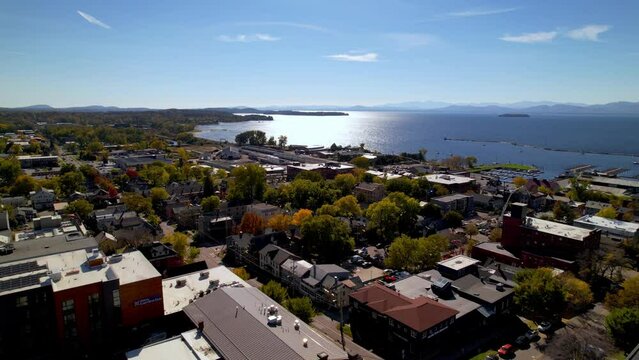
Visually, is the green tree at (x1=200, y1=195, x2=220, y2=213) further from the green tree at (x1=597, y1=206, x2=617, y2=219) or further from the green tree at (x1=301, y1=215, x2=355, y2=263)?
the green tree at (x1=597, y1=206, x2=617, y2=219)

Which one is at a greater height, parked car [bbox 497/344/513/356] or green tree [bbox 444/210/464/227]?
green tree [bbox 444/210/464/227]

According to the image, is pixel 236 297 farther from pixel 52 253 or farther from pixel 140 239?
pixel 140 239

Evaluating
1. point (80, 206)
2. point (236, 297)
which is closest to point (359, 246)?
point (236, 297)

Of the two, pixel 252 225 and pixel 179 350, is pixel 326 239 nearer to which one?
pixel 252 225

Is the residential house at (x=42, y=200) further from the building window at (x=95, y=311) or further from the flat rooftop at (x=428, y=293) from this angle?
the flat rooftop at (x=428, y=293)

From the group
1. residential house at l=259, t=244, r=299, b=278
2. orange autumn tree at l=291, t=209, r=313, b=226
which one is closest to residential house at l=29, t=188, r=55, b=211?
orange autumn tree at l=291, t=209, r=313, b=226
